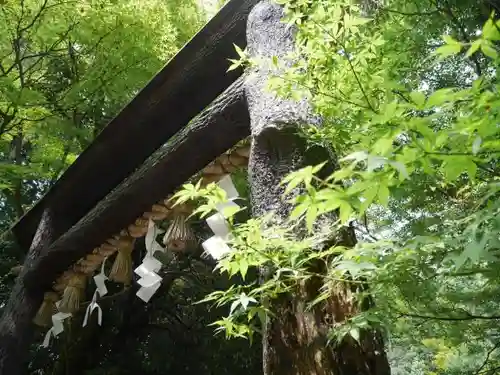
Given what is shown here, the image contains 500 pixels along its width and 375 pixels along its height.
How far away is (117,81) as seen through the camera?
4.43 m

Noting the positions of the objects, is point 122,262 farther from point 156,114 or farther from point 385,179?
point 385,179

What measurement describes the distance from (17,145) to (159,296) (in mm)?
2657

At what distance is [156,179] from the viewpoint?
273 centimetres

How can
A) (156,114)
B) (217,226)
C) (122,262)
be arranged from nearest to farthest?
(217,226)
(156,114)
(122,262)

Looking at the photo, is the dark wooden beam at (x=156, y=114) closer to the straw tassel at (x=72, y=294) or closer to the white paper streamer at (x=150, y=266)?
the straw tassel at (x=72, y=294)

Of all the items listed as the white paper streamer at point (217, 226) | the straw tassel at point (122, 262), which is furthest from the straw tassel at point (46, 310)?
the white paper streamer at point (217, 226)

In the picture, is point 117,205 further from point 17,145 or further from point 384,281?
point 17,145

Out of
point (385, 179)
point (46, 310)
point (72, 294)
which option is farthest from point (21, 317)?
point (385, 179)

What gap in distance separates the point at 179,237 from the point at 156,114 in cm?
92

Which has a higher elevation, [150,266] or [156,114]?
[156,114]

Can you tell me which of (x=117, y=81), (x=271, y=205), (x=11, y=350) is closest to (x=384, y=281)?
(x=271, y=205)

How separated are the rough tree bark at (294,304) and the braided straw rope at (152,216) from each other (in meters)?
0.58

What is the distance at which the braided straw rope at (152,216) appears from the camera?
2477 mm

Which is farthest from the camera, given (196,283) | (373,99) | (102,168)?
(196,283)
